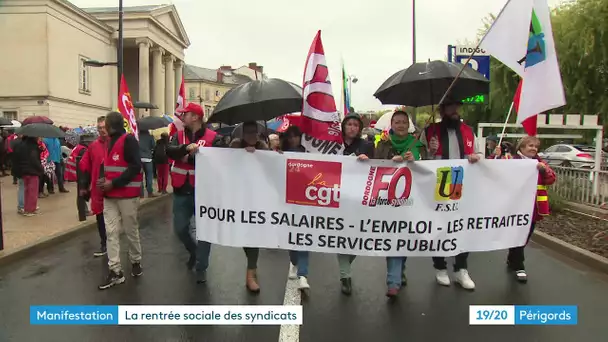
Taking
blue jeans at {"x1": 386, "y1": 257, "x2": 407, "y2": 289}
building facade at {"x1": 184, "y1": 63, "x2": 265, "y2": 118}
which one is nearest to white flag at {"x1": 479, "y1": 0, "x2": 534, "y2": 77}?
blue jeans at {"x1": 386, "y1": 257, "x2": 407, "y2": 289}

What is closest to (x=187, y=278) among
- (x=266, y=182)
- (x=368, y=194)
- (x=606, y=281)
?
(x=266, y=182)

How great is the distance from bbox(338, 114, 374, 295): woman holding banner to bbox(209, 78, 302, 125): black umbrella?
24.3 inches

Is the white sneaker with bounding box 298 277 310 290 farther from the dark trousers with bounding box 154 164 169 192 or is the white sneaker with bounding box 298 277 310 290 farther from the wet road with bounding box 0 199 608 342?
the dark trousers with bounding box 154 164 169 192

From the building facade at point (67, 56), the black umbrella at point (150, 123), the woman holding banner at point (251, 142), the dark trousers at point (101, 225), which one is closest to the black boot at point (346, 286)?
the woman holding banner at point (251, 142)

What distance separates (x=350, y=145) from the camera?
4844 mm

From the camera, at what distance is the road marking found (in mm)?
3865

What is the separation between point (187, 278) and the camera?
5.45 meters

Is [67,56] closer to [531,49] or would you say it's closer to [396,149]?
[396,149]

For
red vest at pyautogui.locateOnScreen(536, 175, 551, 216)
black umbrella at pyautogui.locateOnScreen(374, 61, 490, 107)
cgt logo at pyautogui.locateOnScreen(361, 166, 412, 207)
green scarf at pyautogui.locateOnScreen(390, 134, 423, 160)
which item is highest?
black umbrella at pyautogui.locateOnScreen(374, 61, 490, 107)

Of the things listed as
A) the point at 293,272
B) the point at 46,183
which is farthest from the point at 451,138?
the point at 46,183

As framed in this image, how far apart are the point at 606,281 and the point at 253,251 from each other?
4.22m

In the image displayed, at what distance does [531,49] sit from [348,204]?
2328 mm

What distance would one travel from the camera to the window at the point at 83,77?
39219 mm

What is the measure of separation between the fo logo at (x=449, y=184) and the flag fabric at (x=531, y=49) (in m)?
0.93
